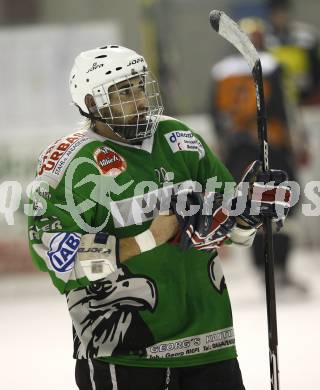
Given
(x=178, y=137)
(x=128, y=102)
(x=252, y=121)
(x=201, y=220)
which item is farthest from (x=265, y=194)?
(x=252, y=121)

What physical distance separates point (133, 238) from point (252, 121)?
11.7 feet

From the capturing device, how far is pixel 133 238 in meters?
2.40

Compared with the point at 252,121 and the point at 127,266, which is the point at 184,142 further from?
the point at 252,121

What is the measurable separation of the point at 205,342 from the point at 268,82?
3.46 metres

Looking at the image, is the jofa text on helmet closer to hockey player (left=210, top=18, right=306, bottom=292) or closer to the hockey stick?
the hockey stick

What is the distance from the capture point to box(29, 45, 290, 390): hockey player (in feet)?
7.86

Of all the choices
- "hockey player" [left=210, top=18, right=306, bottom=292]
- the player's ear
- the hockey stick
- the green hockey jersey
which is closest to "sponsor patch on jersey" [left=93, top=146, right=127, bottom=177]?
the green hockey jersey

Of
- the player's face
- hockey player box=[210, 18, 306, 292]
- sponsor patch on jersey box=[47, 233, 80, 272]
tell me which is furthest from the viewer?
hockey player box=[210, 18, 306, 292]

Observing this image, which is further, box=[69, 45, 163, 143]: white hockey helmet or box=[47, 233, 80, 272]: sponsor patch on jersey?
box=[69, 45, 163, 143]: white hockey helmet

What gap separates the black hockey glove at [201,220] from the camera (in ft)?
7.77

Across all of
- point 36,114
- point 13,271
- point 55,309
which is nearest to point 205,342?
point 55,309

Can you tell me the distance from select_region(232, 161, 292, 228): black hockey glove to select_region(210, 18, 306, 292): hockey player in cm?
334

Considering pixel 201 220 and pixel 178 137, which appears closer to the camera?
pixel 201 220

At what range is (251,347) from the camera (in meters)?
4.48
